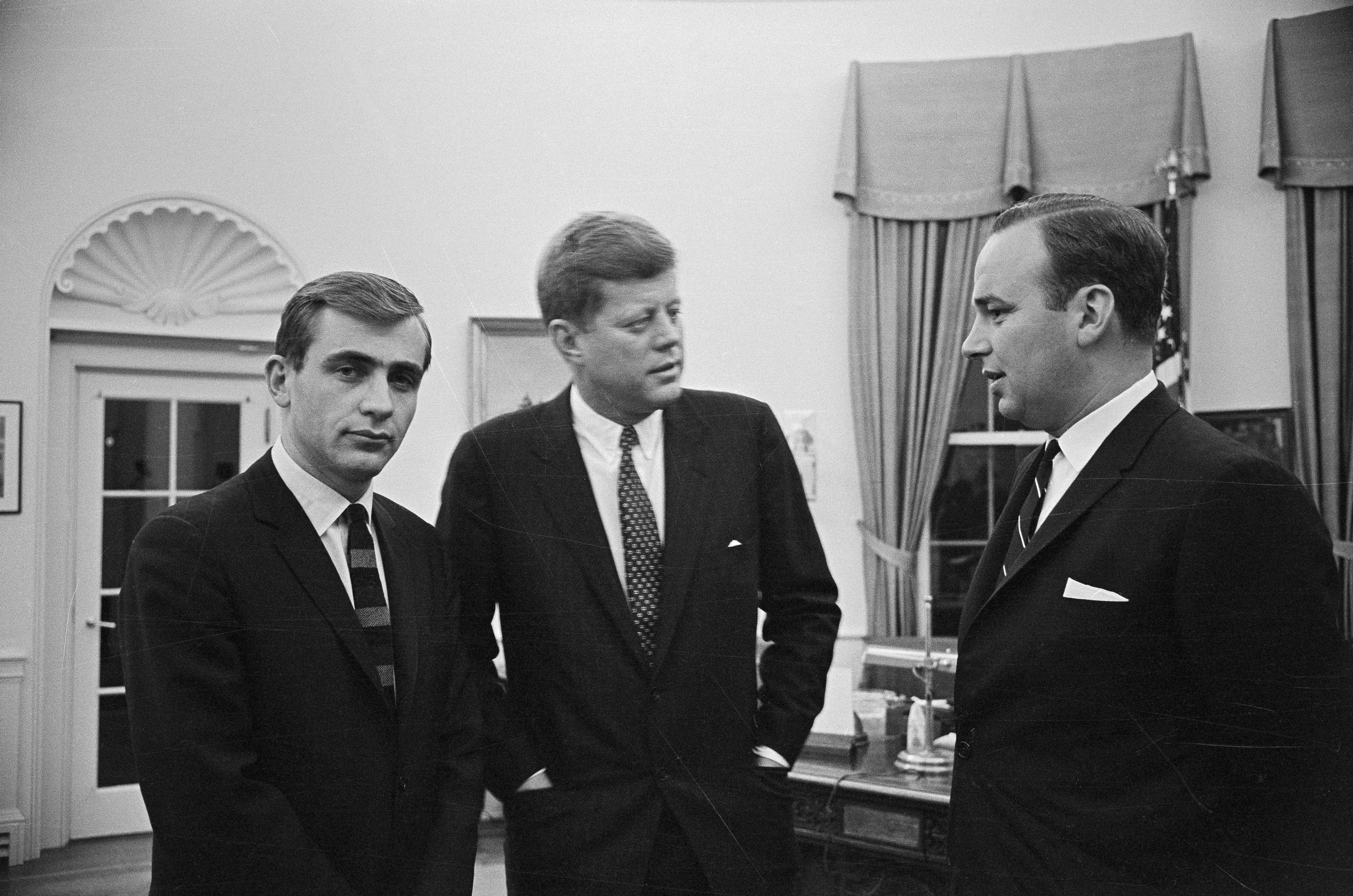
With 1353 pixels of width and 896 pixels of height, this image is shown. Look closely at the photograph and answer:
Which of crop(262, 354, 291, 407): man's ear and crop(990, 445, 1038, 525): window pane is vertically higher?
crop(262, 354, 291, 407): man's ear

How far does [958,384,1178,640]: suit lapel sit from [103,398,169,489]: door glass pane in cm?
111

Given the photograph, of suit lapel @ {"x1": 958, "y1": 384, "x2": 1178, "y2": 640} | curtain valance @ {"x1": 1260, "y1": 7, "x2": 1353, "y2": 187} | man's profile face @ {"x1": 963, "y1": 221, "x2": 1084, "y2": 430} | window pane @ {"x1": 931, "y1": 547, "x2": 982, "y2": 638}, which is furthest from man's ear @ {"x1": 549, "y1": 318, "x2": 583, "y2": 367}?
curtain valance @ {"x1": 1260, "y1": 7, "x2": 1353, "y2": 187}

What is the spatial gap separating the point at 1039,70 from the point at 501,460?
41.4 inches

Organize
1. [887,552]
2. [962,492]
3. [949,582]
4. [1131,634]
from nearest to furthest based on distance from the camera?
[1131,634] < [887,552] < [962,492] < [949,582]

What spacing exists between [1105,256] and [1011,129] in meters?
0.43

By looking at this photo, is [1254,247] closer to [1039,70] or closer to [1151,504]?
[1039,70]

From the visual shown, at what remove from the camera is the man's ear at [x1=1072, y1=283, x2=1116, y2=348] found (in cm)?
118

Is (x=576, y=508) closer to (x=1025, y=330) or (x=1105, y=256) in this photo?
(x=1025, y=330)

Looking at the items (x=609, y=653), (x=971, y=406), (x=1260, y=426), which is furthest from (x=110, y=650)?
(x=1260, y=426)

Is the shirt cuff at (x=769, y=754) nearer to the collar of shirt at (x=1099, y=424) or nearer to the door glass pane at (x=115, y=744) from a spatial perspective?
the collar of shirt at (x=1099, y=424)

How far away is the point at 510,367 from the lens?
4.09ft

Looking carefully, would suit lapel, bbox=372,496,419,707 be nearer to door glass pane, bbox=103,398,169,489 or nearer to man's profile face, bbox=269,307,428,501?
man's profile face, bbox=269,307,428,501

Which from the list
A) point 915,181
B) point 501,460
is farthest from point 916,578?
point 501,460

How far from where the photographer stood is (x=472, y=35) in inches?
54.7
